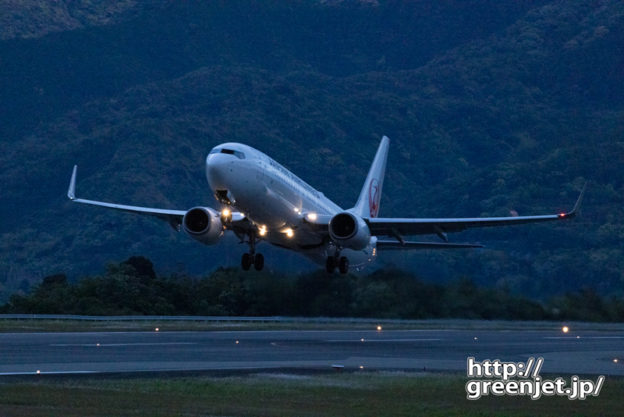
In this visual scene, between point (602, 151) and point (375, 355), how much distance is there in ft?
452

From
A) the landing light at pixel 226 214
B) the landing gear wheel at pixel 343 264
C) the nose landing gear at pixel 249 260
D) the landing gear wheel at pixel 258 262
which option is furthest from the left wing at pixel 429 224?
the landing light at pixel 226 214

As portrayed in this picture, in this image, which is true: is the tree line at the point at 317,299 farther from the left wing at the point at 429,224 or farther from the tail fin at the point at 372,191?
the left wing at the point at 429,224

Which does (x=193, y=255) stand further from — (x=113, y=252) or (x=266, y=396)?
(x=266, y=396)

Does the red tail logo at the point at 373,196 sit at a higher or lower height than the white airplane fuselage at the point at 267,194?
higher

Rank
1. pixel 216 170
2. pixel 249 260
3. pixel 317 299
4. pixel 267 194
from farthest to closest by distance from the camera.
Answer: pixel 317 299 < pixel 249 260 < pixel 267 194 < pixel 216 170

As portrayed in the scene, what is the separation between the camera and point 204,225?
44.7m

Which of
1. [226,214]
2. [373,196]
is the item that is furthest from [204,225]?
[373,196]

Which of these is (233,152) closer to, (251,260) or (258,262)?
(251,260)

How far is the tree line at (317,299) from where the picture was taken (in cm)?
5791

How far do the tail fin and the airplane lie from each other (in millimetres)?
5102

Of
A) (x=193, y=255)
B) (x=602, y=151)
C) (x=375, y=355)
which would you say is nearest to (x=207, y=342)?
(x=375, y=355)

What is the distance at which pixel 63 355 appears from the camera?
33.7m

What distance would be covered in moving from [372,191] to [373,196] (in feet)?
1.13

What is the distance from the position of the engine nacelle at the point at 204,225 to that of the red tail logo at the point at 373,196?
15.8m
